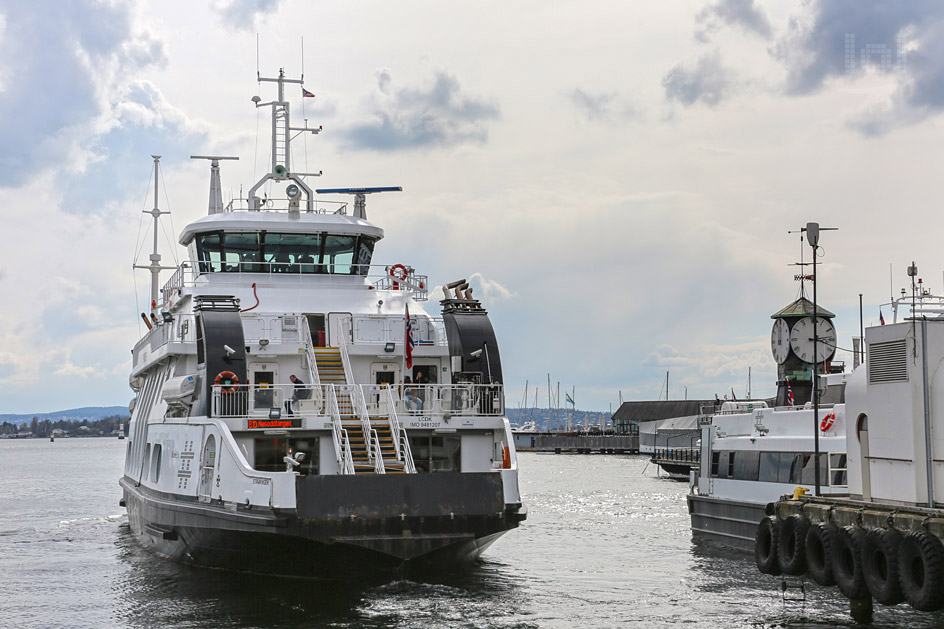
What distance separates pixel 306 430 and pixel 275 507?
9.27ft

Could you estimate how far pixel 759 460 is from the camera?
3022cm

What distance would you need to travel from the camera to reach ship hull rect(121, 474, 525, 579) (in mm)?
20328

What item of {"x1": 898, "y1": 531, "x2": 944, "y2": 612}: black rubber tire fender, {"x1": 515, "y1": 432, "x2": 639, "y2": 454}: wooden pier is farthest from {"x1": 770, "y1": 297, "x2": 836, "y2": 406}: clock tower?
{"x1": 515, "y1": 432, "x2": 639, "y2": 454}: wooden pier

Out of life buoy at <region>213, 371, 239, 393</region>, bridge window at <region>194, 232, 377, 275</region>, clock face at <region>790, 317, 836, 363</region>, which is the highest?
bridge window at <region>194, 232, 377, 275</region>

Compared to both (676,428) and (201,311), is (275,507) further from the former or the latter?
(676,428)

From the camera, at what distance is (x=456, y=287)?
26.9m

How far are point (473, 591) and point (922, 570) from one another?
9.53 meters

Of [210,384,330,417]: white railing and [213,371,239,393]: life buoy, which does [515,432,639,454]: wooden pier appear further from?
[213,371,239,393]: life buoy

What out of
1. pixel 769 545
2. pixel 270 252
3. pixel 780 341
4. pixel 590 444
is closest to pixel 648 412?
pixel 590 444

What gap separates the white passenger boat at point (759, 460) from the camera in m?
27.5

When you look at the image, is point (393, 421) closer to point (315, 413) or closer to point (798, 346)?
point (315, 413)

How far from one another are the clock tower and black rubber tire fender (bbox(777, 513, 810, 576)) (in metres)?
21.9

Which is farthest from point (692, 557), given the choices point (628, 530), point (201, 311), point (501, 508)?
point (201, 311)

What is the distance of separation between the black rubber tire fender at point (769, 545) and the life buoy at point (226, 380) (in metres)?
11.2
